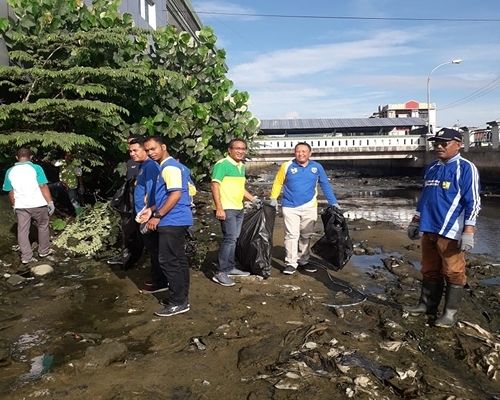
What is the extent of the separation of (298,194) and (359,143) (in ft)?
91.5

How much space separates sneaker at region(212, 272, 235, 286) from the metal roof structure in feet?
159

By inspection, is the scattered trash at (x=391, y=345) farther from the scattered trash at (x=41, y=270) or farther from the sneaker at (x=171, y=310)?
the scattered trash at (x=41, y=270)

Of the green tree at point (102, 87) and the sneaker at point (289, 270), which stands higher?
the green tree at point (102, 87)

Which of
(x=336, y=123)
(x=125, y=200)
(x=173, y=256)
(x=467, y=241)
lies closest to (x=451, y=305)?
(x=467, y=241)

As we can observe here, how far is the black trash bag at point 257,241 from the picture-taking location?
5808mm

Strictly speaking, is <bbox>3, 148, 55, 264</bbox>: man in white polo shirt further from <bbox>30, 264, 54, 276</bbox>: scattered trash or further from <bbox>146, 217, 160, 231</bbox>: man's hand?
<bbox>146, 217, 160, 231</bbox>: man's hand

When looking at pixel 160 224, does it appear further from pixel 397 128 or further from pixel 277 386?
pixel 397 128

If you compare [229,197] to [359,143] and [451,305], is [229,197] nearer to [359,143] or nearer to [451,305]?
[451,305]

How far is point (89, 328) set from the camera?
4434 mm

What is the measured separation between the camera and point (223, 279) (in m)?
5.67

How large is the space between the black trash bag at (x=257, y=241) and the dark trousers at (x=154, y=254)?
1.10 metres

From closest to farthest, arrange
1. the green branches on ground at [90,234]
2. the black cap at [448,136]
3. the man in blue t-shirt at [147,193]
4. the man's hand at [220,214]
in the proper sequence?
1. the black cap at [448,136]
2. the man in blue t-shirt at [147,193]
3. the man's hand at [220,214]
4. the green branches on ground at [90,234]

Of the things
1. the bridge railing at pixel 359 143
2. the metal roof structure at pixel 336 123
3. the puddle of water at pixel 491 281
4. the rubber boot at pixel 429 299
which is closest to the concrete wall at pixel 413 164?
the bridge railing at pixel 359 143

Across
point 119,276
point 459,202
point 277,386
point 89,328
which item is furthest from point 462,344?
point 119,276
